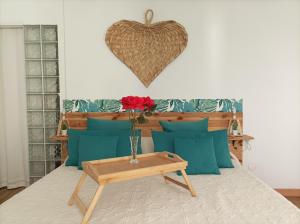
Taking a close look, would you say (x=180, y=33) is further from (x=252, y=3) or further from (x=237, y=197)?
(x=237, y=197)

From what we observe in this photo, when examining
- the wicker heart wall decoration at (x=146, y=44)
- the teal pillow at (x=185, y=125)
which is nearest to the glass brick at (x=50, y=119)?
the wicker heart wall decoration at (x=146, y=44)

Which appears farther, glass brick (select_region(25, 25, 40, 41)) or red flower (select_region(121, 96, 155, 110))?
glass brick (select_region(25, 25, 40, 41))

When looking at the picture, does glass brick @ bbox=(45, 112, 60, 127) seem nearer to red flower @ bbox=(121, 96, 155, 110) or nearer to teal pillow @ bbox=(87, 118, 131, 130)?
teal pillow @ bbox=(87, 118, 131, 130)

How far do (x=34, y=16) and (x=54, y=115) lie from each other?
115cm

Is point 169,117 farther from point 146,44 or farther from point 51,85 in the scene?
point 51,85

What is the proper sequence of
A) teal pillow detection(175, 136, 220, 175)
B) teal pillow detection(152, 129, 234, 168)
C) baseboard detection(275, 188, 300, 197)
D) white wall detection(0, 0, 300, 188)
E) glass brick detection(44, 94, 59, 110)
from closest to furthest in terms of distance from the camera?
teal pillow detection(175, 136, 220, 175) → teal pillow detection(152, 129, 234, 168) → white wall detection(0, 0, 300, 188) → baseboard detection(275, 188, 300, 197) → glass brick detection(44, 94, 59, 110)

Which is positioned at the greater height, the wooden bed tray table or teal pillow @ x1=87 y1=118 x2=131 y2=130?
teal pillow @ x1=87 y1=118 x2=131 y2=130

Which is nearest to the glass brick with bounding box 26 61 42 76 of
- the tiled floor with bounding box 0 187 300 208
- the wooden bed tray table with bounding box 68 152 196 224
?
the tiled floor with bounding box 0 187 300 208

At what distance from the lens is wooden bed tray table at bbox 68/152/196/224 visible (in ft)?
4.95

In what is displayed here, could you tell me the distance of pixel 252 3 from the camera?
2932 millimetres

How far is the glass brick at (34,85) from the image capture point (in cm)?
317

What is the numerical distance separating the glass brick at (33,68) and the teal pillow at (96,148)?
1254 mm

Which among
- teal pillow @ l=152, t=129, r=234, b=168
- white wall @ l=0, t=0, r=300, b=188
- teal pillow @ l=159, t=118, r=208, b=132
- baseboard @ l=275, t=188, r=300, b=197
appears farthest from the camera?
baseboard @ l=275, t=188, r=300, b=197

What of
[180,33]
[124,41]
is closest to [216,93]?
[180,33]
